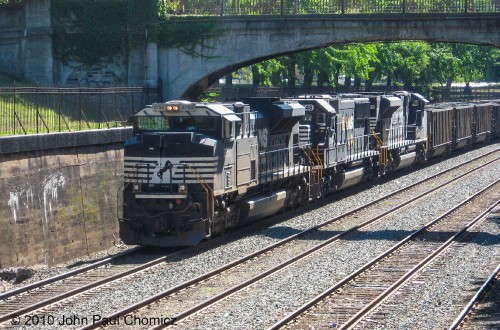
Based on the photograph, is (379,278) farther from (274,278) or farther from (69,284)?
(69,284)

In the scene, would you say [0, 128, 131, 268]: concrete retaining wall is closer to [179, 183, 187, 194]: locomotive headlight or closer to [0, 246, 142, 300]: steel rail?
[179, 183, 187, 194]: locomotive headlight

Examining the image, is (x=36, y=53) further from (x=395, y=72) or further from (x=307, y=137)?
(x=395, y=72)

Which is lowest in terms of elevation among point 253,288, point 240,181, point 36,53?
point 253,288

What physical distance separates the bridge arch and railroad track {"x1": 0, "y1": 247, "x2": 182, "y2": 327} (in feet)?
56.5

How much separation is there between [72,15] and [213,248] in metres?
18.2

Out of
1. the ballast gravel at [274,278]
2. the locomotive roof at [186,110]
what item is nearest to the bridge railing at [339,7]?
the ballast gravel at [274,278]

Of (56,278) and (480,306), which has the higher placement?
(56,278)

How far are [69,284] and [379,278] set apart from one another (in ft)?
19.8

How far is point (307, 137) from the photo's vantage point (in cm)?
2700

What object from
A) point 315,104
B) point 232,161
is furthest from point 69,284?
point 315,104

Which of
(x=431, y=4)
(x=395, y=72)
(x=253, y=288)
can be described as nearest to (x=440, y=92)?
(x=395, y=72)

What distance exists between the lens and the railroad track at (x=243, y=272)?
46.8 feet

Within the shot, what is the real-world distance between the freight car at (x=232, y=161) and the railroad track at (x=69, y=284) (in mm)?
1129

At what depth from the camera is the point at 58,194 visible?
20969 mm
